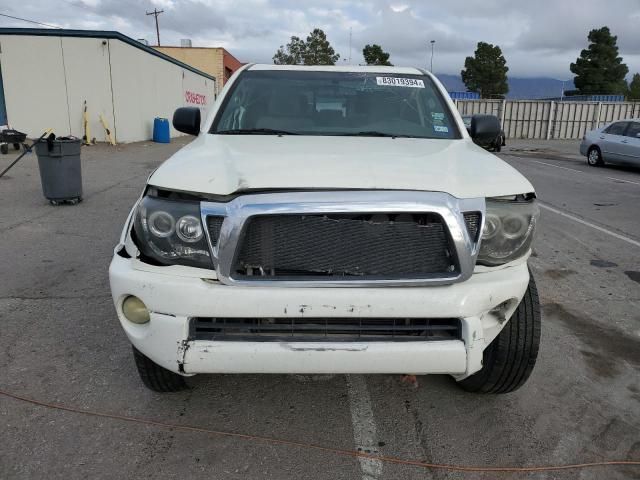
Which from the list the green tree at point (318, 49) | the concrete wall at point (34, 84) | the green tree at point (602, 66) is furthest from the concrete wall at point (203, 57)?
the green tree at point (602, 66)

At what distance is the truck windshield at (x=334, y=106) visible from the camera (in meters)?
3.56

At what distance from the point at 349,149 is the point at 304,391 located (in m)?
1.40

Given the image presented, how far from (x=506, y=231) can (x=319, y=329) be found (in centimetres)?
95

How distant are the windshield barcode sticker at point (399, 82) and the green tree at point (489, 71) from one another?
61930 millimetres

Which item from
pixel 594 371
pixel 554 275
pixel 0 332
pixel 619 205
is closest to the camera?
pixel 594 371

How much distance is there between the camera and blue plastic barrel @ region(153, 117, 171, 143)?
66.8ft

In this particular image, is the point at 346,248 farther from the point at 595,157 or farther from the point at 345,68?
the point at 595,157

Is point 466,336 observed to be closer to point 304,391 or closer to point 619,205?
point 304,391

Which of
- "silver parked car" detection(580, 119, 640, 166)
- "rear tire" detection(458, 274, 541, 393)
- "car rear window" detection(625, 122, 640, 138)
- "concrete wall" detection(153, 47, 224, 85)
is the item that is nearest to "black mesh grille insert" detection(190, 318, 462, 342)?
"rear tire" detection(458, 274, 541, 393)

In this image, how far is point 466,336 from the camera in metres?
2.24

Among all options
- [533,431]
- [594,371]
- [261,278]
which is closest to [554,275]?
[594,371]

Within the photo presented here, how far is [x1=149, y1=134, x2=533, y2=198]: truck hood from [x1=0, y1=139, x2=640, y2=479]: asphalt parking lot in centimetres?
123

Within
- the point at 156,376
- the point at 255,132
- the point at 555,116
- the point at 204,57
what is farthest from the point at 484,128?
the point at 204,57

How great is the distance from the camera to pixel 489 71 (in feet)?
203
